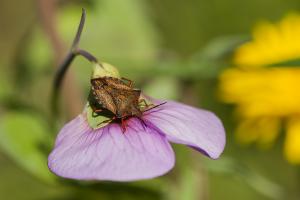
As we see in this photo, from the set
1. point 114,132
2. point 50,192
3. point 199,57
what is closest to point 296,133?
point 199,57

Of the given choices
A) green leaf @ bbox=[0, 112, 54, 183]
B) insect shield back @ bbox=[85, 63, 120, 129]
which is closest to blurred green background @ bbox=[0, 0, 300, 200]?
green leaf @ bbox=[0, 112, 54, 183]

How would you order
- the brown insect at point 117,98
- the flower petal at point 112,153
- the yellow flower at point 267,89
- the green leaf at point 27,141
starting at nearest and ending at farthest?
the flower petal at point 112,153 → the brown insect at point 117,98 → the green leaf at point 27,141 → the yellow flower at point 267,89

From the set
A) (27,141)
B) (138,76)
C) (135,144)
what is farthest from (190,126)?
(138,76)

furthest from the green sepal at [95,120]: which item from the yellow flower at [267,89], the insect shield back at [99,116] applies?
the yellow flower at [267,89]

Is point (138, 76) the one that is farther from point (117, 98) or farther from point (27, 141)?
point (117, 98)

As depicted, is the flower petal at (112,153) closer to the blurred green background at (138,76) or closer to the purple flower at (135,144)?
the purple flower at (135,144)

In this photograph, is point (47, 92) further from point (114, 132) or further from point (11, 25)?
point (114, 132)
